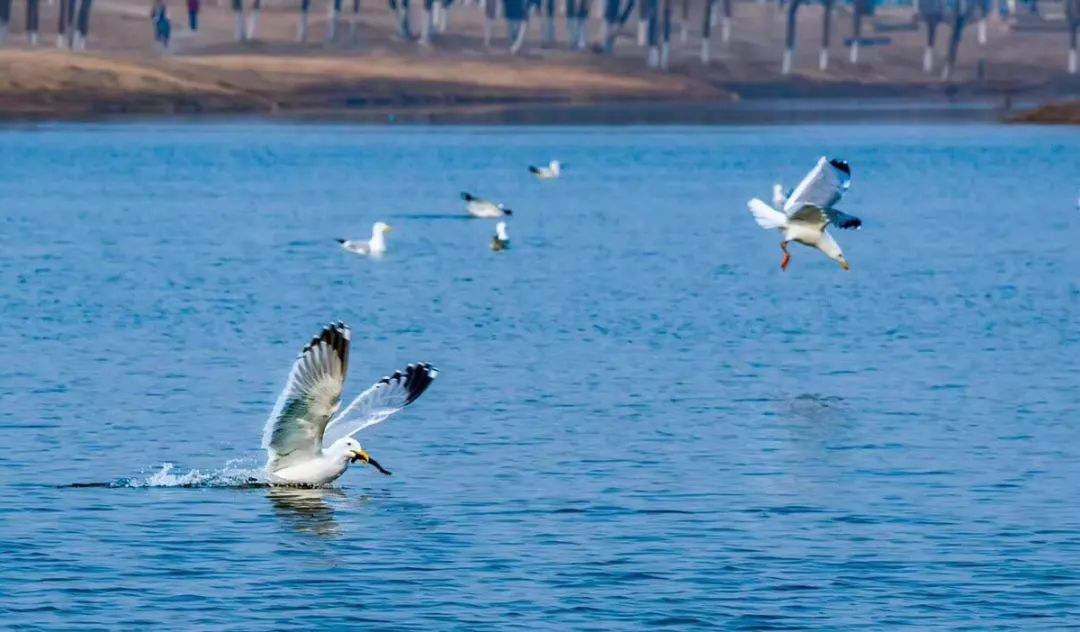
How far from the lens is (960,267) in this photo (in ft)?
137

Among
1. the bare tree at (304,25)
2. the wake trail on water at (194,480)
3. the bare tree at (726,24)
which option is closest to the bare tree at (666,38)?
the bare tree at (726,24)

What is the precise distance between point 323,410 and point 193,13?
4242 inches

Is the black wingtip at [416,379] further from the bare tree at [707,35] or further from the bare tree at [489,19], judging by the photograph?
the bare tree at [489,19]

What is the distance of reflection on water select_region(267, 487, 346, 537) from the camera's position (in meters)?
17.4

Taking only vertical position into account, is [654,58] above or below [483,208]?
below

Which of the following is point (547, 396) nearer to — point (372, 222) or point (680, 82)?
point (372, 222)

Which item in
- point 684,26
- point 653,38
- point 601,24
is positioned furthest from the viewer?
point 684,26

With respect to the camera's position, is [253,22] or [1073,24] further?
[1073,24]

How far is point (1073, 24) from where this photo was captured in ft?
409

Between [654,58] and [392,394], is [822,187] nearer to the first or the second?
[392,394]

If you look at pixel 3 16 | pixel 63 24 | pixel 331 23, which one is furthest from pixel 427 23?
pixel 3 16

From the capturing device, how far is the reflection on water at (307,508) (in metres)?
17.4

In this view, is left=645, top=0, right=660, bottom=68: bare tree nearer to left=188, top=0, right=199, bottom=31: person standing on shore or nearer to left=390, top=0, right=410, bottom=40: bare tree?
left=390, top=0, right=410, bottom=40: bare tree

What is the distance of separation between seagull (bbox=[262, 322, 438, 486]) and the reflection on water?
108 millimetres
